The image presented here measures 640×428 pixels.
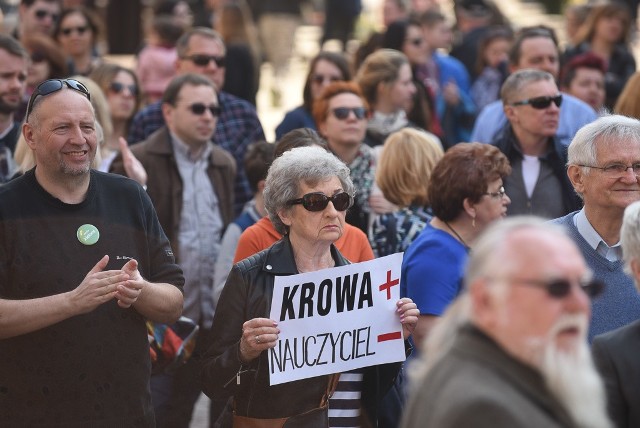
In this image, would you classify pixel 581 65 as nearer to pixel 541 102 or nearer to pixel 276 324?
pixel 541 102

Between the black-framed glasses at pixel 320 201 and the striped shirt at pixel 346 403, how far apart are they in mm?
733

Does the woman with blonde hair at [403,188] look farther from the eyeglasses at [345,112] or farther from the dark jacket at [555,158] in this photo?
the eyeglasses at [345,112]

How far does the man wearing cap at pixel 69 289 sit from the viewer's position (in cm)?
472

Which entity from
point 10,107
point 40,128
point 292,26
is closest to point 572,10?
point 292,26

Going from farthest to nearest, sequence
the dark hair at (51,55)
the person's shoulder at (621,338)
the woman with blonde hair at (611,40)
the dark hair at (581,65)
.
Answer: the woman with blonde hair at (611,40), the dark hair at (581,65), the dark hair at (51,55), the person's shoulder at (621,338)

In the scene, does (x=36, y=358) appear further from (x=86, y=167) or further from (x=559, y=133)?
(x=559, y=133)

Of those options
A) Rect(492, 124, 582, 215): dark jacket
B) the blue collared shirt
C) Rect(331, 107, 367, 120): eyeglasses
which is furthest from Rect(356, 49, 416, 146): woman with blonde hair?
Result: Rect(492, 124, 582, 215): dark jacket

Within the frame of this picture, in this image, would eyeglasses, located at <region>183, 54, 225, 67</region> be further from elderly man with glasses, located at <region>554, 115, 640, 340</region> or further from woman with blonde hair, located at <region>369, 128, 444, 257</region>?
elderly man with glasses, located at <region>554, 115, 640, 340</region>

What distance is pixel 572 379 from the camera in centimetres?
298

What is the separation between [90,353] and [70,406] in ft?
0.73

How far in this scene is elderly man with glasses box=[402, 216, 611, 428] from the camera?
2.96m

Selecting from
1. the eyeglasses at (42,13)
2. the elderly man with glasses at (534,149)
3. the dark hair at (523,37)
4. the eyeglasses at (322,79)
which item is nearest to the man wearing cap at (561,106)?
the dark hair at (523,37)

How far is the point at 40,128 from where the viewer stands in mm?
4957

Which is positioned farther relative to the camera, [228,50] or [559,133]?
[228,50]
